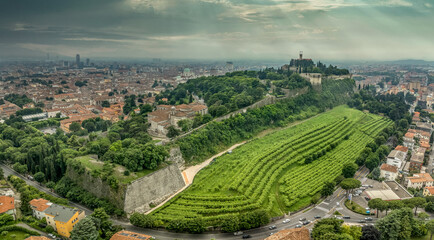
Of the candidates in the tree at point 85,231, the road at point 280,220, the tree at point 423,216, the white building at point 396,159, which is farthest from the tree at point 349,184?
the tree at point 85,231

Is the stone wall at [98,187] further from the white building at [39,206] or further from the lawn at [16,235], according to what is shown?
the lawn at [16,235]

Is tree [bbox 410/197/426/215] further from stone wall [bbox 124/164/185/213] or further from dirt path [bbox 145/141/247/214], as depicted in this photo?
stone wall [bbox 124/164/185/213]

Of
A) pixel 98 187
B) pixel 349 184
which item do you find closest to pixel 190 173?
pixel 98 187

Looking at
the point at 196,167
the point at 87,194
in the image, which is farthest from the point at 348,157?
the point at 87,194

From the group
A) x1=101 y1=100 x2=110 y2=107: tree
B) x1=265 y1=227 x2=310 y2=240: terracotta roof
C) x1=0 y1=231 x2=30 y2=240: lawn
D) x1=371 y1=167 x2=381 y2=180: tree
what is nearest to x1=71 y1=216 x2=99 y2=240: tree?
x1=0 y1=231 x2=30 y2=240: lawn

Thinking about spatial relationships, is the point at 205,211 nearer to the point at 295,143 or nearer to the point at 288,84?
the point at 295,143

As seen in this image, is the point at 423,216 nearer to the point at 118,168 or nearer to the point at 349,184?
the point at 349,184
